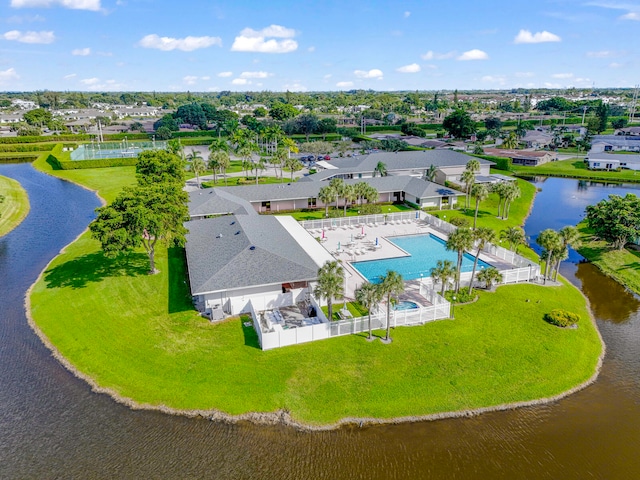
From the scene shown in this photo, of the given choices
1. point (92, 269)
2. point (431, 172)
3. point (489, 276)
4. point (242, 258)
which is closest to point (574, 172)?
point (431, 172)

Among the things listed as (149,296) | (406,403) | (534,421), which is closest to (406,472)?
(406,403)

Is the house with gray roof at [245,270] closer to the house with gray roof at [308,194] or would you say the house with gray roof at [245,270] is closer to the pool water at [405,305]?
the pool water at [405,305]

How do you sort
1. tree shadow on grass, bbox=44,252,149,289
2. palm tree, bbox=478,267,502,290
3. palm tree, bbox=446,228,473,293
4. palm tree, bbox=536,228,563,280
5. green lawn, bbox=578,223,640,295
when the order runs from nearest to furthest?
palm tree, bbox=446,228,473,293 → palm tree, bbox=478,267,502,290 → palm tree, bbox=536,228,563,280 → tree shadow on grass, bbox=44,252,149,289 → green lawn, bbox=578,223,640,295

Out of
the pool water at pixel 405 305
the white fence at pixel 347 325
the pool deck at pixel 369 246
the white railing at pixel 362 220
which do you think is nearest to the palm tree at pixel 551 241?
the pool deck at pixel 369 246

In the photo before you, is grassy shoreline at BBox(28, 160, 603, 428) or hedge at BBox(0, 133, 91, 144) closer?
grassy shoreline at BBox(28, 160, 603, 428)

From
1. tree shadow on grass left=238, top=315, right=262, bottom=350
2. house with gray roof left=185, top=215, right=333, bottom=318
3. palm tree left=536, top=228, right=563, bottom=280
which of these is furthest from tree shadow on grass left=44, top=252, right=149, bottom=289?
palm tree left=536, top=228, right=563, bottom=280

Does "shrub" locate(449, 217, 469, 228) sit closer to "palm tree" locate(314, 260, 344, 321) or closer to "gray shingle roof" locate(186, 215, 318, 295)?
"gray shingle roof" locate(186, 215, 318, 295)
